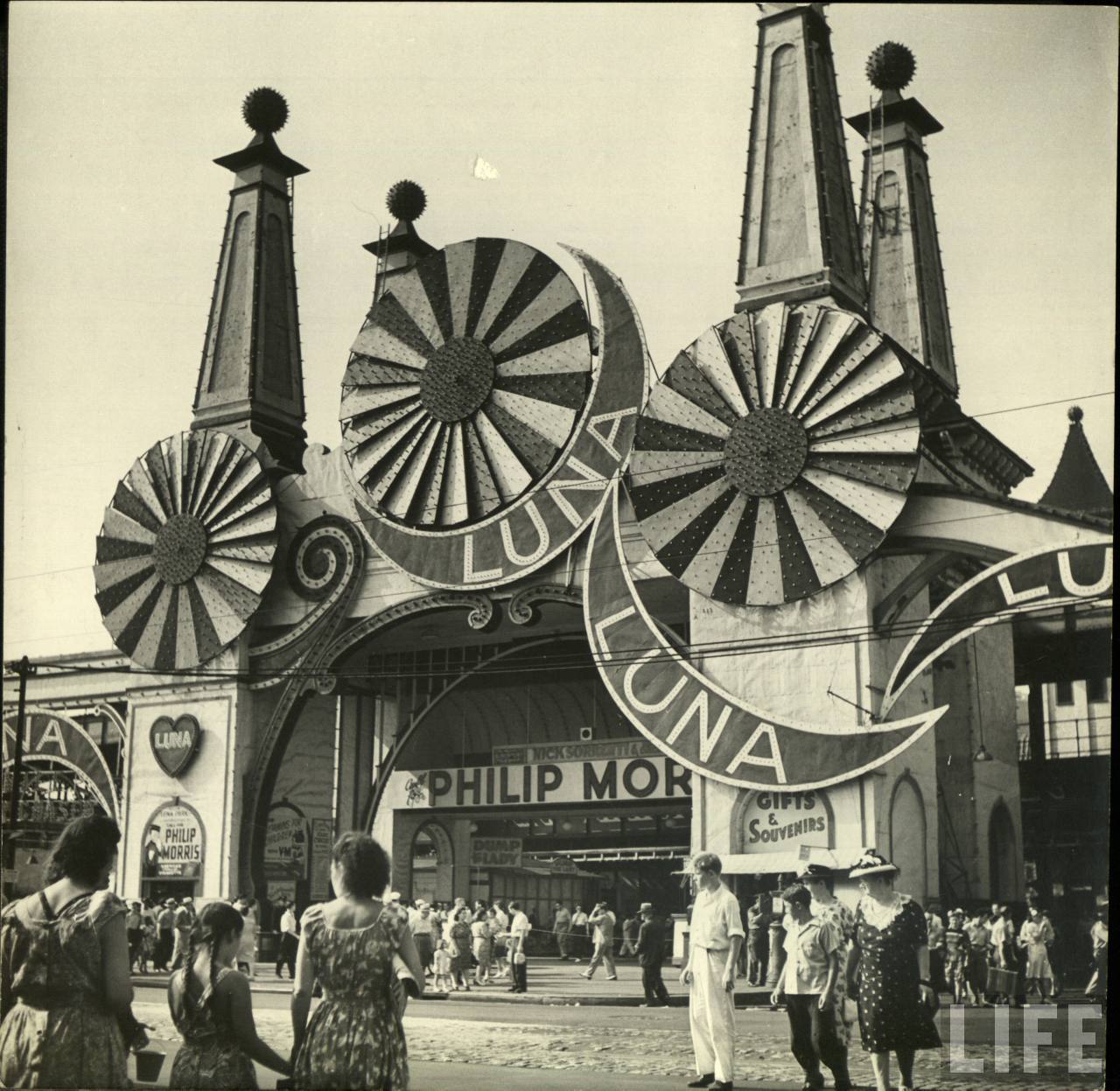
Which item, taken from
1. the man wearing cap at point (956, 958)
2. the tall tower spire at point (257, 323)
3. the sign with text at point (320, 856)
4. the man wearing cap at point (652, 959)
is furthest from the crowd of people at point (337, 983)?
the tall tower spire at point (257, 323)

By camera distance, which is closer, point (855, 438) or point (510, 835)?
point (855, 438)

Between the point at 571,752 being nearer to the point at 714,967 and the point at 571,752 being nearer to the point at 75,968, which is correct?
the point at 714,967

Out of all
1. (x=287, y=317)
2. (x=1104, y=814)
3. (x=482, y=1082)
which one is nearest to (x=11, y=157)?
(x=287, y=317)

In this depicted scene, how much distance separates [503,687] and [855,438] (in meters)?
10.6

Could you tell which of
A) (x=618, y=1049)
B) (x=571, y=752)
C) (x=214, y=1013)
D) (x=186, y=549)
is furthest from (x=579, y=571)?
(x=214, y=1013)

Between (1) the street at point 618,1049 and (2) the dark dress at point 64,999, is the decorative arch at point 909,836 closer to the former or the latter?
(1) the street at point 618,1049

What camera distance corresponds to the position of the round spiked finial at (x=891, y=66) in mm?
15906

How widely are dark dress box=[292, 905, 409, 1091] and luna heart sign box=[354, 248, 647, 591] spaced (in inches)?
430

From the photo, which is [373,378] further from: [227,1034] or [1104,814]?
[227,1034]

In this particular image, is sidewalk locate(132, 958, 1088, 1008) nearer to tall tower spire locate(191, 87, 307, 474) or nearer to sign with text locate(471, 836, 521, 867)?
sign with text locate(471, 836, 521, 867)

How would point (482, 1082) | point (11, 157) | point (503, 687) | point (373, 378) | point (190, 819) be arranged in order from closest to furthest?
point (482, 1082), point (11, 157), point (373, 378), point (190, 819), point (503, 687)

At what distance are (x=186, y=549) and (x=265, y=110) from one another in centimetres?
704

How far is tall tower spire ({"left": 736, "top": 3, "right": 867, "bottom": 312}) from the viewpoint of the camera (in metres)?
18.2

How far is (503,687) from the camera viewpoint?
25719mm
